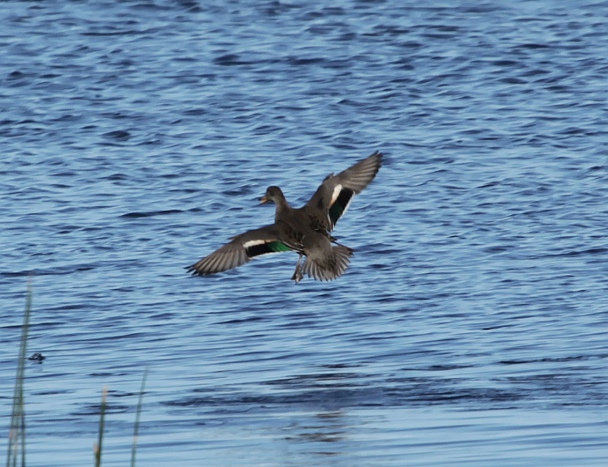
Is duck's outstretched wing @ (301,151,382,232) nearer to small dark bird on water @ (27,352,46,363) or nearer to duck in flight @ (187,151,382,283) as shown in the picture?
duck in flight @ (187,151,382,283)

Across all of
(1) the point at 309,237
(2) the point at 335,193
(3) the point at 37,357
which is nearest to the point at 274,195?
(2) the point at 335,193

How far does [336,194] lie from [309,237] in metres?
0.42

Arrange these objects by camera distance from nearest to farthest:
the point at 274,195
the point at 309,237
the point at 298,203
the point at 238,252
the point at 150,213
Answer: the point at 238,252
the point at 309,237
the point at 274,195
the point at 150,213
the point at 298,203

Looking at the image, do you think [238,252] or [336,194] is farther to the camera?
[336,194]

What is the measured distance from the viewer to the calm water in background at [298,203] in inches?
297

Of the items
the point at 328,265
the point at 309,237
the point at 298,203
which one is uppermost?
the point at 309,237

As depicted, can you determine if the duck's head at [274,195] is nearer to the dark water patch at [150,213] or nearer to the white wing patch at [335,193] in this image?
the white wing patch at [335,193]

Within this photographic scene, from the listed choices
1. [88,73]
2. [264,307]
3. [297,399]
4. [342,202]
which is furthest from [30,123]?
[297,399]

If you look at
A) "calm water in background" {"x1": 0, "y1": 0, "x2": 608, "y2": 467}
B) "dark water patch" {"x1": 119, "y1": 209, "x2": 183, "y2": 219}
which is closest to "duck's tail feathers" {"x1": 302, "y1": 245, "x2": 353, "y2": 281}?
"calm water in background" {"x1": 0, "y1": 0, "x2": 608, "y2": 467}

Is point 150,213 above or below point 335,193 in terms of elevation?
below

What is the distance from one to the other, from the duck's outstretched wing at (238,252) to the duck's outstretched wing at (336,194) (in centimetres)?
39

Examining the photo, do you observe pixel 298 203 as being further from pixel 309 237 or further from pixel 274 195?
pixel 309 237

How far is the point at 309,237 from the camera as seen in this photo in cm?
899

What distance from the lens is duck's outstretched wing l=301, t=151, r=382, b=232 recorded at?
9.21m
